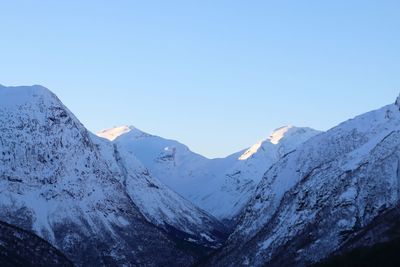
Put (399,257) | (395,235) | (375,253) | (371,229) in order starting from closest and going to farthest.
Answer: (399,257) → (375,253) → (395,235) → (371,229)

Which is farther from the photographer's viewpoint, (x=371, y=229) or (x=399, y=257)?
(x=371, y=229)

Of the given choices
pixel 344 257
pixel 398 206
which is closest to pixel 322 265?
pixel 344 257

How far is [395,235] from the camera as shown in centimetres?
17162

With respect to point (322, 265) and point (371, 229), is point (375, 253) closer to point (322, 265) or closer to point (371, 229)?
point (322, 265)

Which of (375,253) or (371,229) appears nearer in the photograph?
(375,253)

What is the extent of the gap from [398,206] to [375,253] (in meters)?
38.5

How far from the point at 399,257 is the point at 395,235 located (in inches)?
1011

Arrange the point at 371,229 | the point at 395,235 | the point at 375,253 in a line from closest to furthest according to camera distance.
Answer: the point at 375,253 → the point at 395,235 → the point at 371,229

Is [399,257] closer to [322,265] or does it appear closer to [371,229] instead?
[322,265]

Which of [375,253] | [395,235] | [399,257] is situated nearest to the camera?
[399,257]

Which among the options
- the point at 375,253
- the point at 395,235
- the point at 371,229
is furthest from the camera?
the point at 371,229

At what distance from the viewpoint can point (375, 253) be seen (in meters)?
158

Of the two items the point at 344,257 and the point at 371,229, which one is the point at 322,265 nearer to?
the point at 344,257

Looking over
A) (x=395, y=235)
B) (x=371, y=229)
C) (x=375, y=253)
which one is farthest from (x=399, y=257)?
(x=371, y=229)
